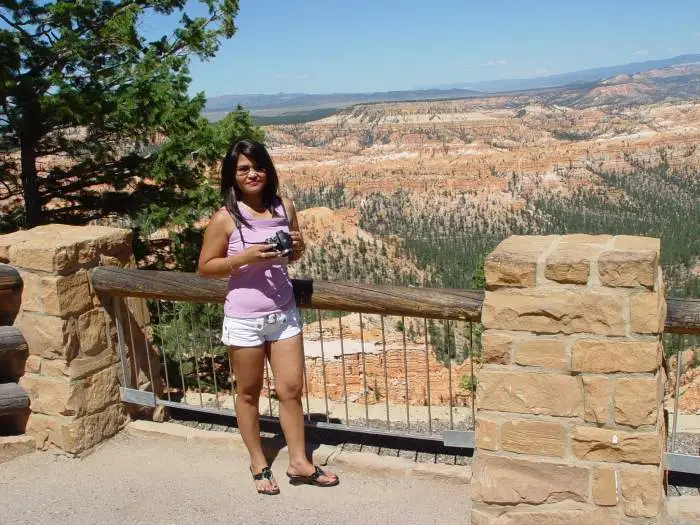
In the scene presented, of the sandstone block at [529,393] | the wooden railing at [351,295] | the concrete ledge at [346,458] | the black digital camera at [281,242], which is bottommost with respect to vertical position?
the concrete ledge at [346,458]

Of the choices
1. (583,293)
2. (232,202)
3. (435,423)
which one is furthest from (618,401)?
(435,423)

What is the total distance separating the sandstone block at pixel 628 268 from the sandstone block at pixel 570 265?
52 millimetres

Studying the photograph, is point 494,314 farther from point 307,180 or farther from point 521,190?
point 307,180

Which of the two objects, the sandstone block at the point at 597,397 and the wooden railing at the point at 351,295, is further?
the wooden railing at the point at 351,295

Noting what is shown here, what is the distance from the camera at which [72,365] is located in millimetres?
3812

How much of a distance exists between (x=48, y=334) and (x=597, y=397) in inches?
108

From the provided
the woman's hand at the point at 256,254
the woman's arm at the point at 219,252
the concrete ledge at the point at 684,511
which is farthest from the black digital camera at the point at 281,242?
the concrete ledge at the point at 684,511

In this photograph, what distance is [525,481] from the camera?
2.85 metres

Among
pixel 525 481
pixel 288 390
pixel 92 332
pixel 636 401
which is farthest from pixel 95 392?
pixel 636 401

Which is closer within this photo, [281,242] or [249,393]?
[281,242]

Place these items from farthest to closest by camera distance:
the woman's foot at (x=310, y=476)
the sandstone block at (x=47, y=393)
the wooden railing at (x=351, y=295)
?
1. the sandstone block at (x=47, y=393)
2. the woman's foot at (x=310, y=476)
3. the wooden railing at (x=351, y=295)

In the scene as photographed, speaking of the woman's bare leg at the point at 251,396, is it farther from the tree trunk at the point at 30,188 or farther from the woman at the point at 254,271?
the tree trunk at the point at 30,188

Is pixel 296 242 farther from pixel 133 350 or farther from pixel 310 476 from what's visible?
pixel 133 350

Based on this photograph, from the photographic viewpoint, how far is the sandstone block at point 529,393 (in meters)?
2.73
